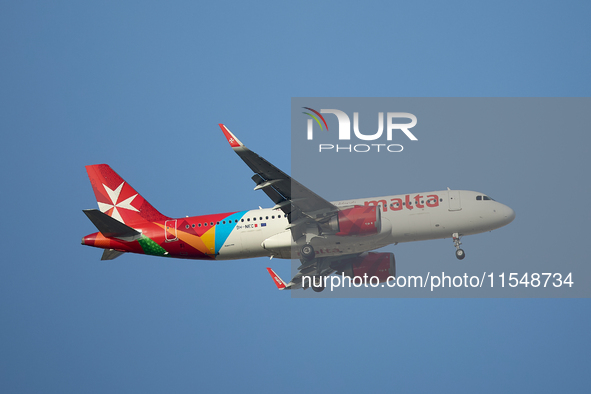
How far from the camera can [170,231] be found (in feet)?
134

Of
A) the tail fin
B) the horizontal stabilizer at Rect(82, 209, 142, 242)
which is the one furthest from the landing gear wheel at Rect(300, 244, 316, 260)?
the horizontal stabilizer at Rect(82, 209, 142, 242)

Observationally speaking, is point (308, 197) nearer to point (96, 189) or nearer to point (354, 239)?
point (354, 239)

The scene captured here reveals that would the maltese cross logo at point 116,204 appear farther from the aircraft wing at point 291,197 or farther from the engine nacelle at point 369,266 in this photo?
the engine nacelle at point 369,266

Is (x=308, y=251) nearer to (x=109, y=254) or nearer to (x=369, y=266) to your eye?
(x=369, y=266)

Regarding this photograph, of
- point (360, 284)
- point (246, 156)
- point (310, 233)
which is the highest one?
point (246, 156)

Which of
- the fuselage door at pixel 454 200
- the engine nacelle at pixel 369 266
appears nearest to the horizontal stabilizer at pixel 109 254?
the engine nacelle at pixel 369 266

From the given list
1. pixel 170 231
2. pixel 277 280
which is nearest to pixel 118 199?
pixel 170 231

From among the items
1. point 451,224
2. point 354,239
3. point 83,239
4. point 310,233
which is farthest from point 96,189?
point 451,224

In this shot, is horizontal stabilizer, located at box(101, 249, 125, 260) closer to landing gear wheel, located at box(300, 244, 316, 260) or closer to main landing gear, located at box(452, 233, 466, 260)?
landing gear wheel, located at box(300, 244, 316, 260)

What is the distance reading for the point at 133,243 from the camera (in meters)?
40.8

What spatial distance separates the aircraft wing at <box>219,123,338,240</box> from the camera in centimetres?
3472

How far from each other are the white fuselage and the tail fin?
24.8 feet

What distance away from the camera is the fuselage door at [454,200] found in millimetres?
37916

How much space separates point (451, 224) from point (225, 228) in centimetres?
1375
